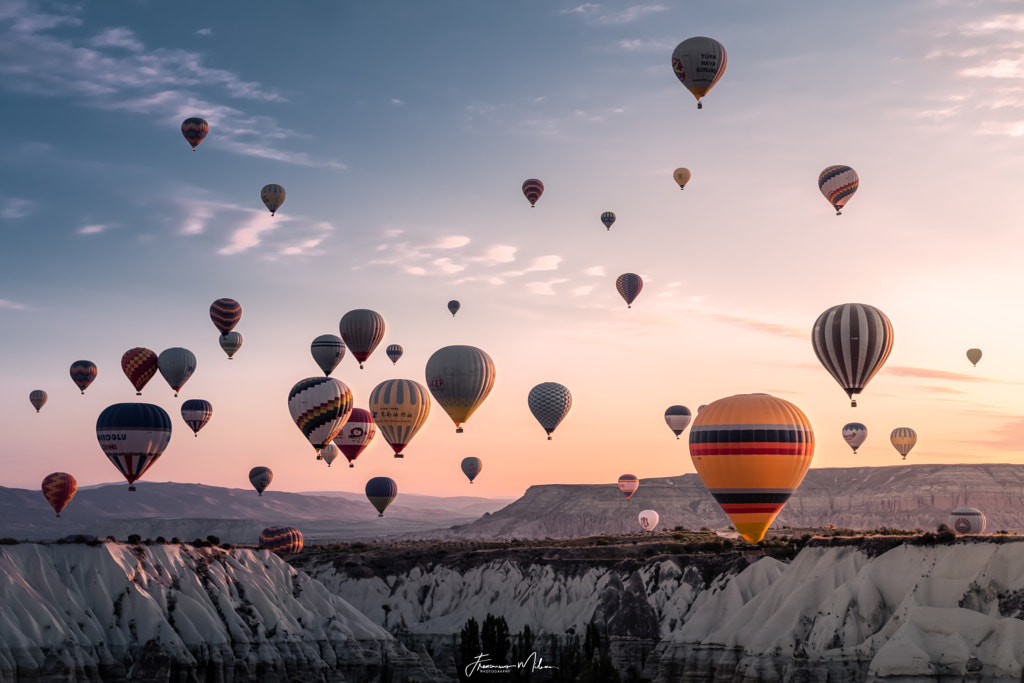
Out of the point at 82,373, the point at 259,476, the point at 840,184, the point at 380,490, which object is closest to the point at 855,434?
the point at 380,490

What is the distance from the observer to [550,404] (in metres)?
117

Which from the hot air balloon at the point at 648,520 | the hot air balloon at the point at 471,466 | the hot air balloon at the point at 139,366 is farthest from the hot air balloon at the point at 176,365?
the hot air balloon at the point at 648,520

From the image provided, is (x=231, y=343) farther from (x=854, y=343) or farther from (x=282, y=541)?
(x=854, y=343)

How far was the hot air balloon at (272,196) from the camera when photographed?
10156 cm

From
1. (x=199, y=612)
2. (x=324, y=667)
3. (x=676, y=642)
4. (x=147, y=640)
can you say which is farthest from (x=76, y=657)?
(x=676, y=642)

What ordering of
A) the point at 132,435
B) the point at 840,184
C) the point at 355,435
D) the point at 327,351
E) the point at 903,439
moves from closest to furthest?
the point at 132,435, the point at 840,184, the point at 327,351, the point at 355,435, the point at 903,439

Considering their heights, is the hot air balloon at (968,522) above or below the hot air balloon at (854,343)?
below

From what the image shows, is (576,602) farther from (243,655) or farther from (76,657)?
(76,657)

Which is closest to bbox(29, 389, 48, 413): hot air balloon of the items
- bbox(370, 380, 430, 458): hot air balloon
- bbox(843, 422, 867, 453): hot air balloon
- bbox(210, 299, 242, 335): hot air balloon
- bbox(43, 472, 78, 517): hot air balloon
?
bbox(43, 472, 78, 517): hot air balloon

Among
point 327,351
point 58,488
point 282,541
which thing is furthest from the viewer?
point 282,541

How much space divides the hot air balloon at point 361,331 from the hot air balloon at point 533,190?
19.2m

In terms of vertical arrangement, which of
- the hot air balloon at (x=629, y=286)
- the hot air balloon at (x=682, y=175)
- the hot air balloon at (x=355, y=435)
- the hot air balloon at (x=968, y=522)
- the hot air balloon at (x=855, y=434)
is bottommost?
A: the hot air balloon at (x=968, y=522)

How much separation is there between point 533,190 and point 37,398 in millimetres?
74501

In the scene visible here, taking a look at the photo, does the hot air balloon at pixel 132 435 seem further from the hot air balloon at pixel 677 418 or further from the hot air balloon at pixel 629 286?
the hot air balloon at pixel 677 418
